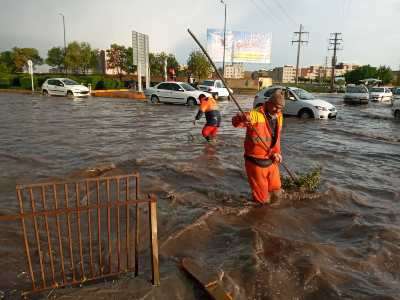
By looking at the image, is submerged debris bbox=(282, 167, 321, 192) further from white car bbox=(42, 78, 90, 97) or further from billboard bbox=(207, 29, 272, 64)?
billboard bbox=(207, 29, 272, 64)

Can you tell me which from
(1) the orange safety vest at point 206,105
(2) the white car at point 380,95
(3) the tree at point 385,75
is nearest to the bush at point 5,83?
(1) the orange safety vest at point 206,105

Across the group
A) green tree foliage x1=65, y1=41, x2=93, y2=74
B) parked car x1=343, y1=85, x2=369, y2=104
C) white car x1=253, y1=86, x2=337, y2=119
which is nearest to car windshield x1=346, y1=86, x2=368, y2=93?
parked car x1=343, y1=85, x2=369, y2=104

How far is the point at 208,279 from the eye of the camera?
346 cm

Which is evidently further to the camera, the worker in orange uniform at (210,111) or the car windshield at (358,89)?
the car windshield at (358,89)

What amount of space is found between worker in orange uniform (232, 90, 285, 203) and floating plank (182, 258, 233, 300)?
1.76 metres

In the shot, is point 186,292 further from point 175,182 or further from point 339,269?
point 175,182

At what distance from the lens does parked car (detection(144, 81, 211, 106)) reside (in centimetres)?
2300

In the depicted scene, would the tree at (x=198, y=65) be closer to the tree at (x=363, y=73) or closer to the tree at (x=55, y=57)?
the tree at (x=55, y=57)

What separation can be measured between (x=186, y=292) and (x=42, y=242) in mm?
2207

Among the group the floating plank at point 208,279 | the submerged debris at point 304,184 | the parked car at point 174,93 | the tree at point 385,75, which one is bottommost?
the floating plank at point 208,279

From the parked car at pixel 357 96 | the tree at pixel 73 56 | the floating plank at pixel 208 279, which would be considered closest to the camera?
the floating plank at pixel 208 279

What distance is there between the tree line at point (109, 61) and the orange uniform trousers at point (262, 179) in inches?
2008

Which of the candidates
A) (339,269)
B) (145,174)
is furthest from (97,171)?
(339,269)

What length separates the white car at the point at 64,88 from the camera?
27844mm
